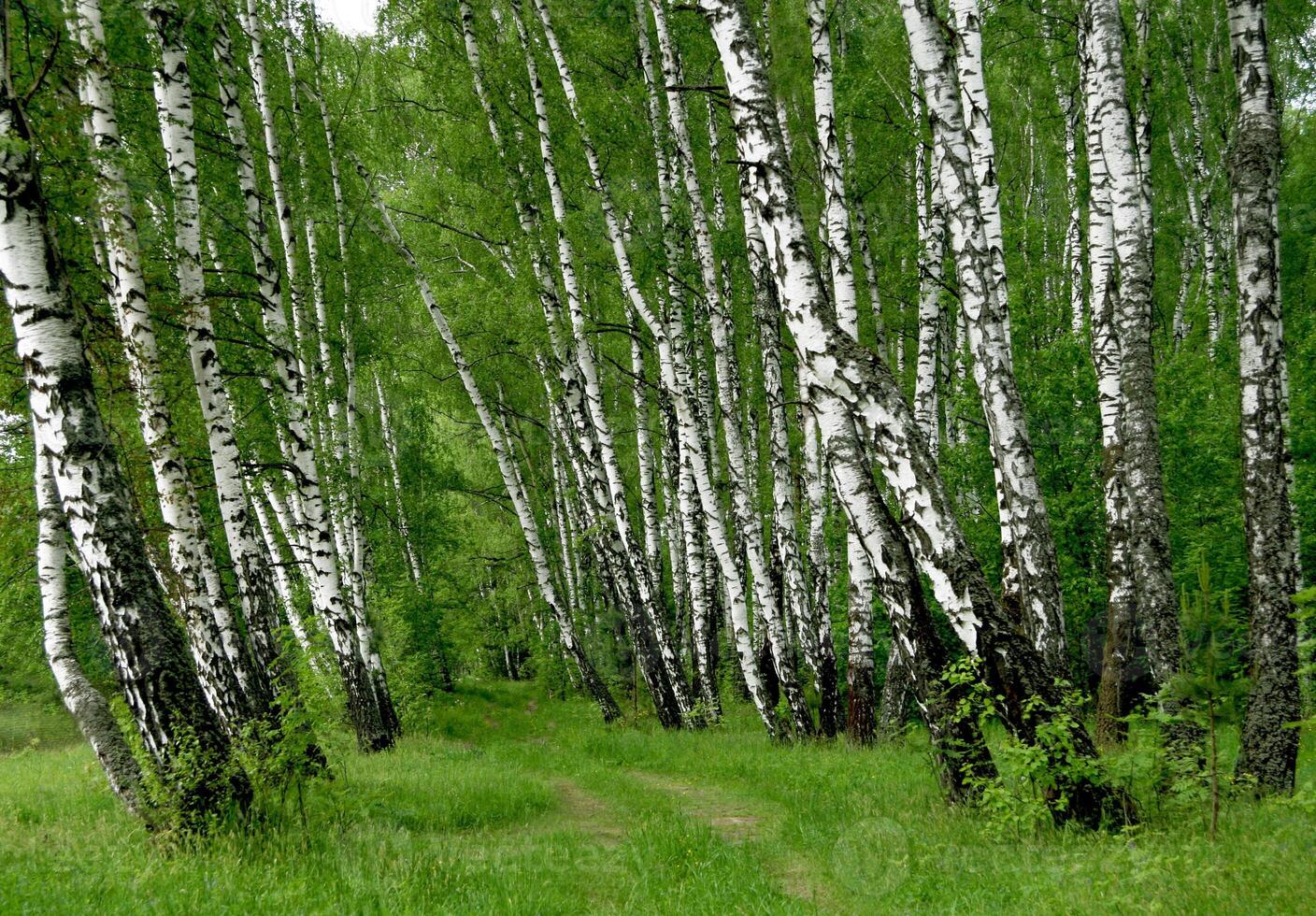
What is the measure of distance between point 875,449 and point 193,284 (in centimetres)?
713

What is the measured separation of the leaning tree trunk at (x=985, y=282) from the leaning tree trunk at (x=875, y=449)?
174 cm

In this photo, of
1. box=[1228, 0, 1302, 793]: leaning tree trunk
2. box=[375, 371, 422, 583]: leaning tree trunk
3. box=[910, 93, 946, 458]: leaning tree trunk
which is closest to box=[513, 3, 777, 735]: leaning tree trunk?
box=[910, 93, 946, 458]: leaning tree trunk

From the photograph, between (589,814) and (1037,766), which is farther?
(589,814)

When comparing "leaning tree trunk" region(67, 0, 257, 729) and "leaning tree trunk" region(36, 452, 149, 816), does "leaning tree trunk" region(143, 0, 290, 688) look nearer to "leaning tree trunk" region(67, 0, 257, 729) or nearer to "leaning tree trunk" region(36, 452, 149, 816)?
"leaning tree trunk" region(67, 0, 257, 729)

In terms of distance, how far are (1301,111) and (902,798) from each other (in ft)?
93.7

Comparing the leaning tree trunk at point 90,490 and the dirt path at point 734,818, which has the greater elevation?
the leaning tree trunk at point 90,490

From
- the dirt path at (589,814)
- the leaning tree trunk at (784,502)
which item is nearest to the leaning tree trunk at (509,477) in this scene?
the leaning tree trunk at (784,502)

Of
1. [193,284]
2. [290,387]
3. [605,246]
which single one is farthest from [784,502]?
[193,284]

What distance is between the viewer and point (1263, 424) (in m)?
5.54

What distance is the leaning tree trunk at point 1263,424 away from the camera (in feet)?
17.3

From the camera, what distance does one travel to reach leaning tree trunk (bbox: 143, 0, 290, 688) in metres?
8.13

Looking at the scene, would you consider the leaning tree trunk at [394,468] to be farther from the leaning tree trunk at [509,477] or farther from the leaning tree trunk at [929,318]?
the leaning tree trunk at [929,318]

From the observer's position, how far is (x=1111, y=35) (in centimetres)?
702

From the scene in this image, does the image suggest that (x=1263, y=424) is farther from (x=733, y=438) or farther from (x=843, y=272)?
(x=733, y=438)
